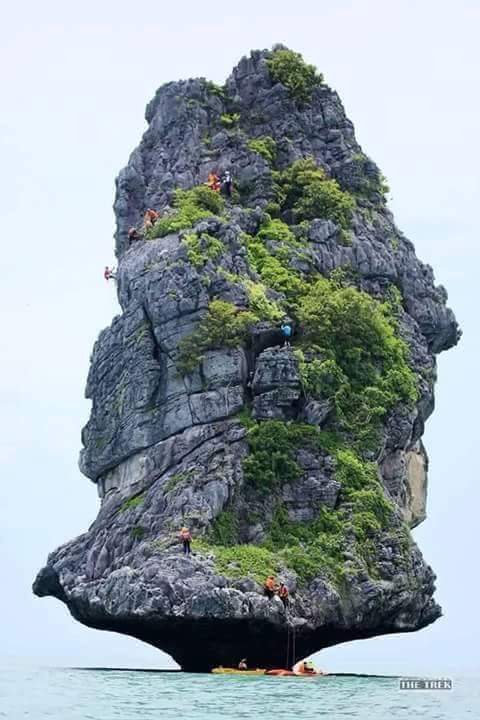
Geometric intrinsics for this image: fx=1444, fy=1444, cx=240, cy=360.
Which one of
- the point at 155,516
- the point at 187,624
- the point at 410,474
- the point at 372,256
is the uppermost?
the point at 372,256

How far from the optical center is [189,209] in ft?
141

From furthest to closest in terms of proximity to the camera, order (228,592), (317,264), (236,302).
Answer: (317,264), (236,302), (228,592)

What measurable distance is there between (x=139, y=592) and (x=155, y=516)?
302cm

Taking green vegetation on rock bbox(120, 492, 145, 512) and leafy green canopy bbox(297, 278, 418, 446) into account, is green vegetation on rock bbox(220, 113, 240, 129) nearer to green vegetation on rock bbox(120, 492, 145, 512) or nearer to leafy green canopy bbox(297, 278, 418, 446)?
leafy green canopy bbox(297, 278, 418, 446)

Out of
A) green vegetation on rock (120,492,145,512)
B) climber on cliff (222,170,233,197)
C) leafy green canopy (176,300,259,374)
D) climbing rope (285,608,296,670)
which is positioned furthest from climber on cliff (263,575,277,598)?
climber on cliff (222,170,233,197)


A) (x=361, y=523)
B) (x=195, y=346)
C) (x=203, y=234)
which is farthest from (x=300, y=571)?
(x=203, y=234)

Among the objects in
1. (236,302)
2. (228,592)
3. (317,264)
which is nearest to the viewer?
(228,592)

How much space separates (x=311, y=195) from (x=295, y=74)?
562 cm

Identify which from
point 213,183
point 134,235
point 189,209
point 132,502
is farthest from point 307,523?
point 213,183

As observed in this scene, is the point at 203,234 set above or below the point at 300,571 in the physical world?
above

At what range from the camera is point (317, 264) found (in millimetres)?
43281

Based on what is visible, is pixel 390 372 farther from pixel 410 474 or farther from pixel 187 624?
pixel 187 624

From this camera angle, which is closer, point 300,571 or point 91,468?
point 300,571

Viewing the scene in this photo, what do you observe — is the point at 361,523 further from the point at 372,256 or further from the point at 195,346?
the point at 372,256
